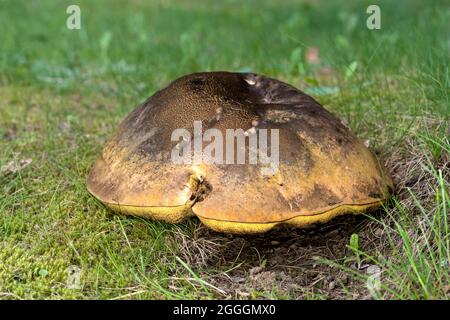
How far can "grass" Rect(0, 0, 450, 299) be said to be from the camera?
2244mm

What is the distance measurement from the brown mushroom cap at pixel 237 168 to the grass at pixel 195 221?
0.57ft

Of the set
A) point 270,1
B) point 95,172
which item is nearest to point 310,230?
point 95,172

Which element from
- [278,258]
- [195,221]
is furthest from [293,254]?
[195,221]

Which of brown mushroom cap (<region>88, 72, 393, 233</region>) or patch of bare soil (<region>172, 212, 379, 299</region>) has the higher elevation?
brown mushroom cap (<region>88, 72, 393, 233</region>)

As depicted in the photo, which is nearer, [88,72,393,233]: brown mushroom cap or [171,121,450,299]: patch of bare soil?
[88,72,393,233]: brown mushroom cap

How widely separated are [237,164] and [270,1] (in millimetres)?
9368

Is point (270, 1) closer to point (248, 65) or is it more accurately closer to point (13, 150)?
point (248, 65)

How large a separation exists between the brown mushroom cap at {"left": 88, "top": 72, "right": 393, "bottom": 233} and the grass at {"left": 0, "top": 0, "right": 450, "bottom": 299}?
172 millimetres

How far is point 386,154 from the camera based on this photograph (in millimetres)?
2949

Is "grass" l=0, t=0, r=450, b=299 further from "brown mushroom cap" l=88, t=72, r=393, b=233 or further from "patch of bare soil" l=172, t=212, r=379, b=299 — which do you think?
"brown mushroom cap" l=88, t=72, r=393, b=233

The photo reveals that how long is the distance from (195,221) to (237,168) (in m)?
0.47

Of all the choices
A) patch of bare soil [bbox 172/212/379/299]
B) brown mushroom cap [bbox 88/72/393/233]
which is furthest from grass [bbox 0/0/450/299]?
brown mushroom cap [bbox 88/72/393/233]

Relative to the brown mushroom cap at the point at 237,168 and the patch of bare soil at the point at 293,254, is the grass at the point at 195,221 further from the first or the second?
the brown mushroom cap at the point at 237,168

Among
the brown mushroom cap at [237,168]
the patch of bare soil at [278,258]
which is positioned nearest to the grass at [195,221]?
the patch of bare soil at [278,258]
